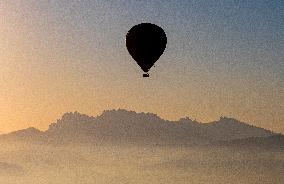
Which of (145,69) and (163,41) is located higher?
(163,41)

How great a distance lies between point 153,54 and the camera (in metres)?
40.9

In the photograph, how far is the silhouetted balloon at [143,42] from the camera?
4047cm

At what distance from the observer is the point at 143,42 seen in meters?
40.5

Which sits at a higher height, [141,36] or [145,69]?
[141,36]

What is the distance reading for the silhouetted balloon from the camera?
133 feet

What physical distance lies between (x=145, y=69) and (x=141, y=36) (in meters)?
2.76

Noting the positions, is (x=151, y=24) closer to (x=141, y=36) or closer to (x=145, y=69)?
(x=141, y=36)

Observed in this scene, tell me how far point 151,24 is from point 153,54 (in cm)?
234

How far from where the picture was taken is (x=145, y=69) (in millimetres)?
39594

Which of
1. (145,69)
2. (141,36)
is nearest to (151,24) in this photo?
(141,36)

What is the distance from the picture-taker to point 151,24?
40.9 meters

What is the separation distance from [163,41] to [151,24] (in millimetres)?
1664

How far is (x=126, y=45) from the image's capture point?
4097cm

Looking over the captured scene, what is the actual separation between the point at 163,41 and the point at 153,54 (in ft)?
4.54
